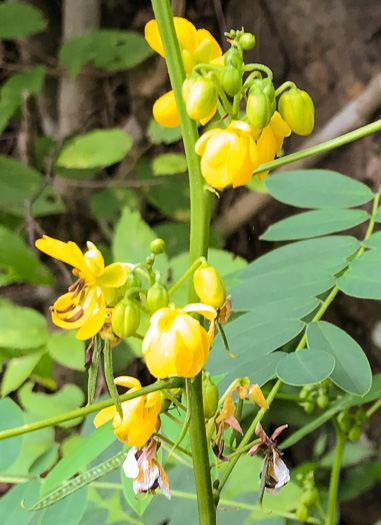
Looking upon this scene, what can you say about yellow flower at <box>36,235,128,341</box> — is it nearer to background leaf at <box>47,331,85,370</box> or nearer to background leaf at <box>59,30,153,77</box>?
background leaf at <box>47,331,85,370</box>

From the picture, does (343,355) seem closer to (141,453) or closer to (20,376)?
(141,453)

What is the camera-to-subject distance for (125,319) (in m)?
0.47

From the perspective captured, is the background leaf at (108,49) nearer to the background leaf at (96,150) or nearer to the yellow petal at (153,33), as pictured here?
the background leaf at (96,150)

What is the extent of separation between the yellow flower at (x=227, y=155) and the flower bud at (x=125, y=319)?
0.13 m

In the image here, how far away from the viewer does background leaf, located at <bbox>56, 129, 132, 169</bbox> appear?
150 cm

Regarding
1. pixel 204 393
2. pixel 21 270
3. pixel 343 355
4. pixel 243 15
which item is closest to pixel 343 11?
pixel 243 15

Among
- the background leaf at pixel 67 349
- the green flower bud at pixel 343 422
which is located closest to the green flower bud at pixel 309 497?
the green flower bud at pixel 343 422

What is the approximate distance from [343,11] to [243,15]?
293 mm

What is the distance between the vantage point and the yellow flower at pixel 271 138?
56cm

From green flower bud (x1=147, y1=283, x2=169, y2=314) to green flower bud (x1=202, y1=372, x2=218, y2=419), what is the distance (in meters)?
0.10

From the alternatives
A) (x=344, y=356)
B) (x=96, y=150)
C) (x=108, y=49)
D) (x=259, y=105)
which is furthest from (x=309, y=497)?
(x=108, y=49)

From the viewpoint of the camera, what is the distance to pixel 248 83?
1.69ft

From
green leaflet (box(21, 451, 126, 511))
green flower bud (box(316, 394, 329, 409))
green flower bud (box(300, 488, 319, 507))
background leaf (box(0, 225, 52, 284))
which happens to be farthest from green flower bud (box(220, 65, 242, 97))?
background leaf (box(0, 225, 52, 284))

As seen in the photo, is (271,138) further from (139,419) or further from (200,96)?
(139,419)
